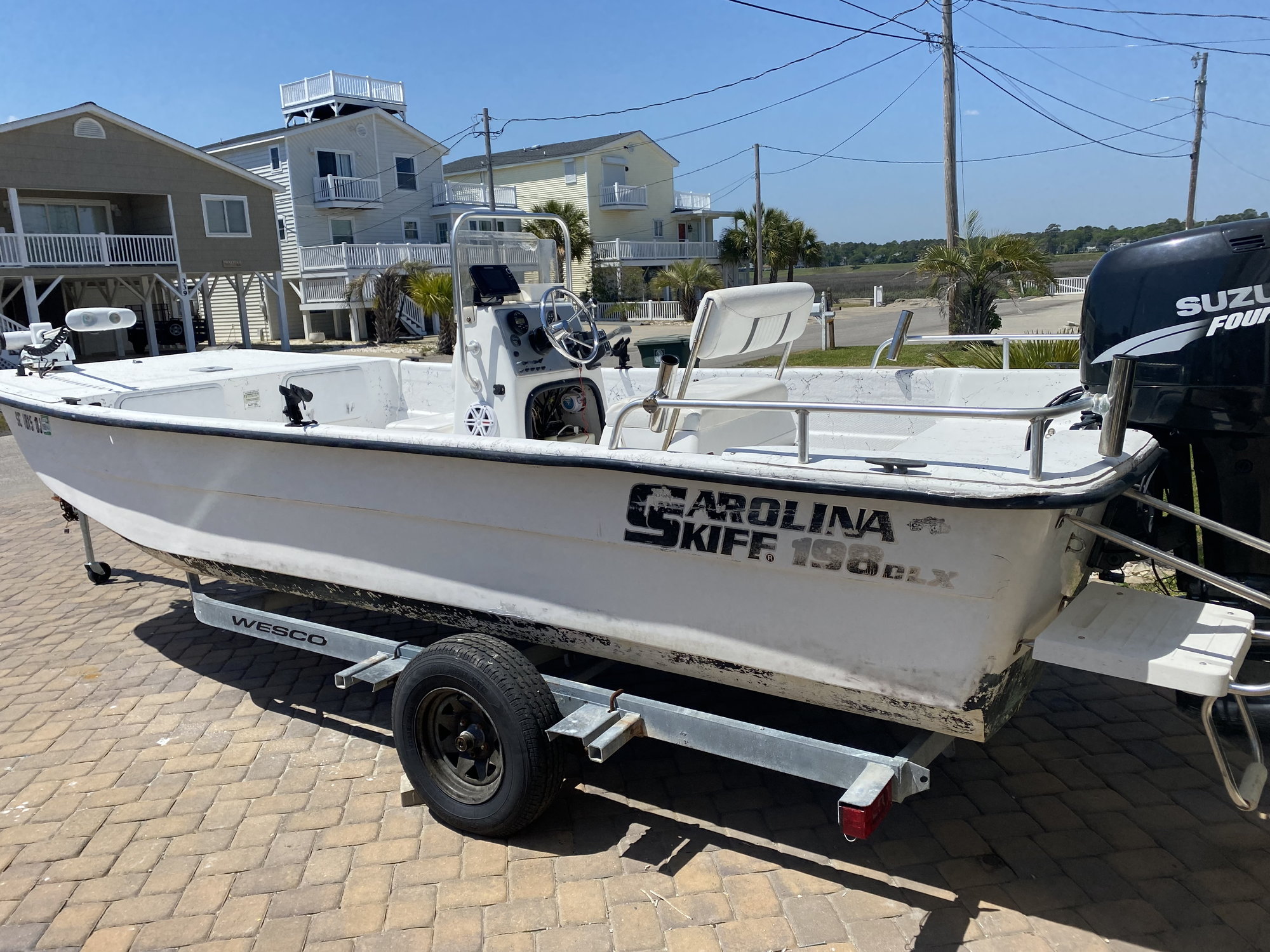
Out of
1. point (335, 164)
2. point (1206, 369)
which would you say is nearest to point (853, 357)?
point (1206, 369)

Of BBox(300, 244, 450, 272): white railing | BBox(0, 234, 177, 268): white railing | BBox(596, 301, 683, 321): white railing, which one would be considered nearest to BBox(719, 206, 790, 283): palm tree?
BBox(596, 301, 683, 321): white railing

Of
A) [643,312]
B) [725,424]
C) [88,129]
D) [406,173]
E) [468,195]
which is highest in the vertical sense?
[406,173]

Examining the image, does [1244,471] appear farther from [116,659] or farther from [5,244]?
[5,244]

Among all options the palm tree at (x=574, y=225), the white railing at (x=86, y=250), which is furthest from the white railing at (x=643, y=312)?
the white railing at (x=86, y=250)

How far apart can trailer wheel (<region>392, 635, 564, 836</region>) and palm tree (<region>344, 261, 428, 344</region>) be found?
25294 mm

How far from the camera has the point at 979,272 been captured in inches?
527

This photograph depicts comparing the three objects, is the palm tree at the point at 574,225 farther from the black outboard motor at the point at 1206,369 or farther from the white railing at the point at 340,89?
the black outboard motor at the point at 1206,369

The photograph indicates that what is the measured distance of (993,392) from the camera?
14.2 feet

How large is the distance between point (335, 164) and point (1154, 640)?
32.2 m

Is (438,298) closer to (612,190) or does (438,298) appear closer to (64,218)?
(64,218)

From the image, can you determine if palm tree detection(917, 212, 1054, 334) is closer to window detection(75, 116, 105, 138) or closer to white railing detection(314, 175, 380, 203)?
window detection(75, 116, 105, 138)

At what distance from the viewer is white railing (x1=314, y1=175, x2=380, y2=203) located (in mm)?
30016

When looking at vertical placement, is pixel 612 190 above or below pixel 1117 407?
above

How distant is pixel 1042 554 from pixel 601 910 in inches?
64.9
